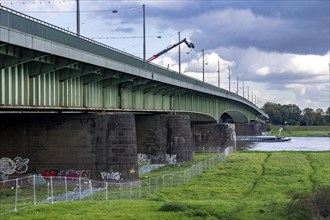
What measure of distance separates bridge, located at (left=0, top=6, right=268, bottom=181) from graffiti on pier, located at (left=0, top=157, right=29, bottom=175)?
320mm

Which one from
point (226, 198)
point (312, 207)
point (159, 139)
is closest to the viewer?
point (312, 207)

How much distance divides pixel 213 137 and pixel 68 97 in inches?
2674

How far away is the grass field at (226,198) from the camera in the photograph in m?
25.1

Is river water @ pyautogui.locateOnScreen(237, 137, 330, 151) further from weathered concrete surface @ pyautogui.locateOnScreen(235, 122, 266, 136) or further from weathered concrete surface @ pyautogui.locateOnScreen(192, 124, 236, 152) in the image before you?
weathered concrete surface @ pyautogui.locateOnScreen(235, 122, 266, 136)

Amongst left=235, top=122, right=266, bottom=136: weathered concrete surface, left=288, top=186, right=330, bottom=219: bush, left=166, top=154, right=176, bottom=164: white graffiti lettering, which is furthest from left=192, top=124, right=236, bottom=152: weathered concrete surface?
left=288, top=186, right=330, bottom=219: bush

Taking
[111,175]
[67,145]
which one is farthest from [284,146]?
[67,145]

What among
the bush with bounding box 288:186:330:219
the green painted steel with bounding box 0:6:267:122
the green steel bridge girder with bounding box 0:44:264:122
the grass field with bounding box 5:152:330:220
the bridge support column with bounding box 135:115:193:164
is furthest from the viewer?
the bridge support column with bounding box 135:115:193:164

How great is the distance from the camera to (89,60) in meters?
38.2

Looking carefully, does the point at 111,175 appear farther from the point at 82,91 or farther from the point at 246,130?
the point at 246,130

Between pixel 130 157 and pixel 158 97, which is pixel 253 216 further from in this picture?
pixel 158 97

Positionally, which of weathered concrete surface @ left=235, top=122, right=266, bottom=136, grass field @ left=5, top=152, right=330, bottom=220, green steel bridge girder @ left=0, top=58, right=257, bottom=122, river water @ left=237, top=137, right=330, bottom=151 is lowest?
grass field @ left=5, top=152, right=330, bottom=220

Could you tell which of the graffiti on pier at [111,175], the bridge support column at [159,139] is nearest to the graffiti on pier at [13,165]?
the graffiti on pier at [111,175]

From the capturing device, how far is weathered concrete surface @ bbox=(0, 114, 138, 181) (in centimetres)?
4200

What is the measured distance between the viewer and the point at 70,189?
1524 inches
